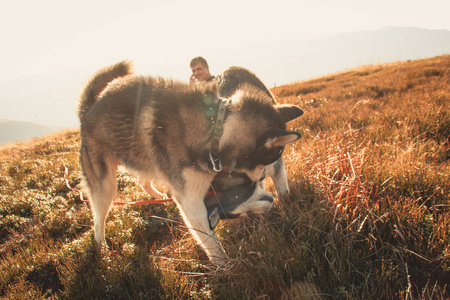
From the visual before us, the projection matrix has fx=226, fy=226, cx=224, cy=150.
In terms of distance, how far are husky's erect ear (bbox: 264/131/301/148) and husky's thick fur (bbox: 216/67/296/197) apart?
2.04 ft

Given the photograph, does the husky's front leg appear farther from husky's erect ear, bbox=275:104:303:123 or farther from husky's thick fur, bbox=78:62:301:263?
husky's erect ear, bbox=275:104:303:123

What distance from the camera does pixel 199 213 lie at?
7.46ft

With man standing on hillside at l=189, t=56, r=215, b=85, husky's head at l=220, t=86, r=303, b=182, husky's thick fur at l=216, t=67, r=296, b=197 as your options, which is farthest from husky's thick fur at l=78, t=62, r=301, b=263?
man standing on hillside at l=189, t=56, r=215, b=85

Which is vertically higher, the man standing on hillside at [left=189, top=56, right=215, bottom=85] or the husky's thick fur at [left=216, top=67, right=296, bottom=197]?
the man standing on hillside at [left=189, top=56, right=215, bottom=85]

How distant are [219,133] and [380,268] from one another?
1684 mm

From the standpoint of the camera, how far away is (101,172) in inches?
112

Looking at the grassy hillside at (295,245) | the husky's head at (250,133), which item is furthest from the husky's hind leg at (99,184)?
the husky's head at (250,133)

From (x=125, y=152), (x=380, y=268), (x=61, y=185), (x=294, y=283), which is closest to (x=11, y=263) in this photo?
(x=125, y=152)

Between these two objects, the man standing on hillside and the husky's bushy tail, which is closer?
the husky's bushy tail

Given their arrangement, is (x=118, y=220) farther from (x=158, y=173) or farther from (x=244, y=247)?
(x=244, y=247)

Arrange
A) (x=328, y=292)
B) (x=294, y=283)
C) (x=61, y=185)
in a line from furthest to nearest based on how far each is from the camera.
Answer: (x=61, y=185) < (x=294, y=283) < (x=328, y=292)

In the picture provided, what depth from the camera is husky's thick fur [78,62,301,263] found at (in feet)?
7.45

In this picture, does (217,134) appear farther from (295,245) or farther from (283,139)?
(295,245)

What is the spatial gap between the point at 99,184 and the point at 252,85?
7.62ft
